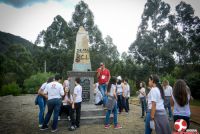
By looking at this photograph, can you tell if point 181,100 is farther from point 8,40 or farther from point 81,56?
point 8,40

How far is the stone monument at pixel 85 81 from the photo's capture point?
28.2 ft

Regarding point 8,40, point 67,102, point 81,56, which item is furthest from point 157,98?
point 8,40

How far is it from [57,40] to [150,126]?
36.8 meters

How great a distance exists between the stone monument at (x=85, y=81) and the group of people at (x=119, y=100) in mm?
511

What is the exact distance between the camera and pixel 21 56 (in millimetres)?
43875

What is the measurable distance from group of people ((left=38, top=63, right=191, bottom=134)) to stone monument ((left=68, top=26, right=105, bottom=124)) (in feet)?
1.68

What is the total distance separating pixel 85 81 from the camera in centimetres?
980

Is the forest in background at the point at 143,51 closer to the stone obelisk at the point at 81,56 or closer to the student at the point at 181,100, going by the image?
the stone obelisk at the point at 81,56

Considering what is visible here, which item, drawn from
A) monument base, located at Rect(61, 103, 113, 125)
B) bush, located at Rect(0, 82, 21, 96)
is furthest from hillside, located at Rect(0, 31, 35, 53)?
monument base, located at Rect(61, 103, 113, 125)

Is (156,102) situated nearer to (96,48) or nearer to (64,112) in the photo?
(64,112)

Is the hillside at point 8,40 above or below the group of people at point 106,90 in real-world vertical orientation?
above

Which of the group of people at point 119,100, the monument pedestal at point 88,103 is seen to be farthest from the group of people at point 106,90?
the monument pedestal at point 88,103

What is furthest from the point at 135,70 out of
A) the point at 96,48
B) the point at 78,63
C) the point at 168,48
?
the point at 78,63

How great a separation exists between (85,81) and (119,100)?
8.15ft
